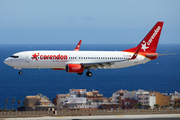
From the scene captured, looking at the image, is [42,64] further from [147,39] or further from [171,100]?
[171,100]

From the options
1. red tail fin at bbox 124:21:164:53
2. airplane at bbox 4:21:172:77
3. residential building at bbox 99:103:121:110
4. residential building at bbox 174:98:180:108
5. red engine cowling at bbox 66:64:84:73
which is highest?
red tail fin at bbox 124:21:164:53

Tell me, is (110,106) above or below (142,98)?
below

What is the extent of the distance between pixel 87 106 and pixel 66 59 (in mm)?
64770

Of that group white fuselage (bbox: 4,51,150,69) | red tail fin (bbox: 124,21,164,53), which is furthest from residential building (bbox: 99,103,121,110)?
white fuselage (bbox: 4,51,150,69)

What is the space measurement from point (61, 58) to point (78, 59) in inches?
157

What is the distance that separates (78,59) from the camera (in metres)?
76.3

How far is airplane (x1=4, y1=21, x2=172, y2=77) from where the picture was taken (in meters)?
73.4

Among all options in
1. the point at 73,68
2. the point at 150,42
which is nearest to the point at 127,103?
the point at 150,42

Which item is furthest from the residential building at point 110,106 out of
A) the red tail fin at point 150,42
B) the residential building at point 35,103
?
the red tail fin at point 150,42

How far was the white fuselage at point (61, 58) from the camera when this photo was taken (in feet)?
240

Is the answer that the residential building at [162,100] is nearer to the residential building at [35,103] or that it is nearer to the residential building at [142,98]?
the residential building at [142,98]

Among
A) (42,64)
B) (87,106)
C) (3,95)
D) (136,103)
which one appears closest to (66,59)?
(42,64)

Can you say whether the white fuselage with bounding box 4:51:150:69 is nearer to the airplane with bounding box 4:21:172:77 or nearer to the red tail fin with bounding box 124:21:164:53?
the airplane with bounding box 4:21:172:77

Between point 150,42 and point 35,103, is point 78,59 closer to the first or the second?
point 150,42
